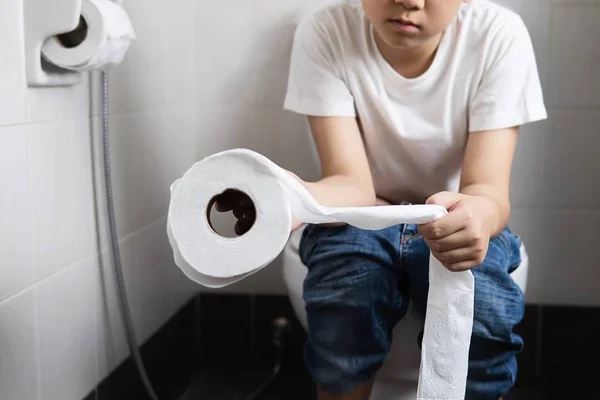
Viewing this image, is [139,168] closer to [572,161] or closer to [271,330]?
[271,330]

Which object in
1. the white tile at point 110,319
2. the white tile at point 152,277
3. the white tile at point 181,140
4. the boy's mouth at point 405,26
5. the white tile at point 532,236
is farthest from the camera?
the white tile at point 532,236

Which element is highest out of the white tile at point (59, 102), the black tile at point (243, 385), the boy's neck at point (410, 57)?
the boy's neck at point (410, 57)

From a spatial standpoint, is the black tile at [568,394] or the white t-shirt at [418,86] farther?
the black tile at [568,394]

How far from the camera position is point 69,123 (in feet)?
3.53

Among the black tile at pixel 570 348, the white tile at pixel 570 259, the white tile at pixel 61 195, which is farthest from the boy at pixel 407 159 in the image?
the black tile at pixel 570 348

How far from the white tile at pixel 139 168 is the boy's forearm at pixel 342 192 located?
1.15 ft

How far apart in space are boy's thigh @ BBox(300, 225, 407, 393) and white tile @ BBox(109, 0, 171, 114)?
0.43m

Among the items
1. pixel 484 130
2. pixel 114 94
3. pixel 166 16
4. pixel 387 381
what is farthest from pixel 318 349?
pixel 166 16

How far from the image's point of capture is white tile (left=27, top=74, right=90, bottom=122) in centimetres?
97

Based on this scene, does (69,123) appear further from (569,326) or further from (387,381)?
(569,326)

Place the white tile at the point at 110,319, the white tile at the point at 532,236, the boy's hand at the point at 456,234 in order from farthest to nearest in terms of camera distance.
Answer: the white tile at the point at 532,236 < the white tile at the point at 110,319 < the boy's hand at the point at 456,234

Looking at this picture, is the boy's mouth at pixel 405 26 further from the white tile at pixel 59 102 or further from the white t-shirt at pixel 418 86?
the white tile at pixel 59 102

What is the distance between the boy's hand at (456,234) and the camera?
2.83 feet

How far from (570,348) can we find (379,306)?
0.77m
